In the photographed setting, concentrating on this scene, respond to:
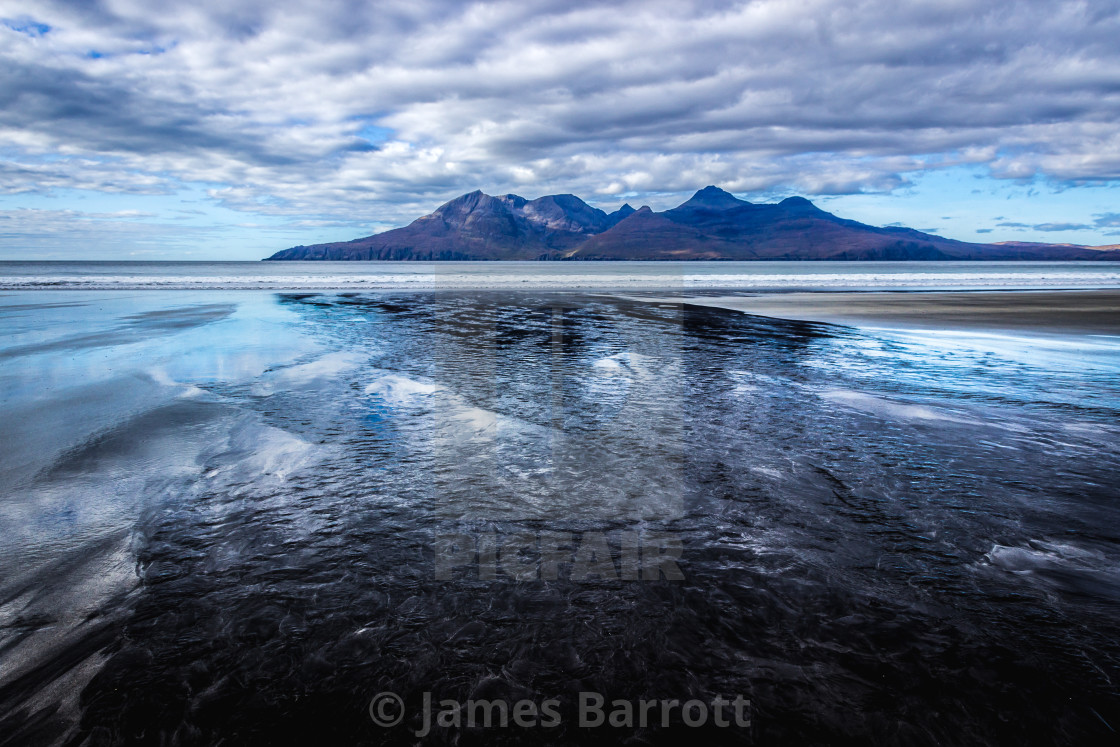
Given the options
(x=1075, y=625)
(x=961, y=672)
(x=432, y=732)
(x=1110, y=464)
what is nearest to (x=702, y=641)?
(x=961, y=672)

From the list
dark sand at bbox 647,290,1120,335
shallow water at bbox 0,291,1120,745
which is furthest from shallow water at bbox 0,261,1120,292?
shallow water at bbox 0,291,1120,745

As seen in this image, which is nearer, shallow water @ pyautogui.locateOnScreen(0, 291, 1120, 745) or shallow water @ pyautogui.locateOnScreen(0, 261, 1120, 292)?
shallow water @ pyautogui.locateOnScreen(0, 291, 1120, 745)

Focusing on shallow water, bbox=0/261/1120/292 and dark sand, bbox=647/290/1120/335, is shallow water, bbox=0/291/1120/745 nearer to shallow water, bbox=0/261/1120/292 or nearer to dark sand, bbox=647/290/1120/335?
dark sand, bbox=647/290/1120/335

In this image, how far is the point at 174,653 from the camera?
3.43 meters

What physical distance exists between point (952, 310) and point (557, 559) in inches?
1124

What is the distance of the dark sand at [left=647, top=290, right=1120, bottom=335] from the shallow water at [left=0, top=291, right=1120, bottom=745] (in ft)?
42.0

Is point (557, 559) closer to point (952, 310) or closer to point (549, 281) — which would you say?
point (952, 310)

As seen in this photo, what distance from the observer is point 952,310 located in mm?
26234

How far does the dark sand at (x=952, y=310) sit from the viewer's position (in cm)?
2081

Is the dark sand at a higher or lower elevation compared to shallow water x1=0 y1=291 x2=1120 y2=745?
lower

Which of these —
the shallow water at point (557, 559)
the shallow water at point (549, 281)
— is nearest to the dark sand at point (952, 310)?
the shallow water at point (549, 281)

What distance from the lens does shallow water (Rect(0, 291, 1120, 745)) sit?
3.11 metres

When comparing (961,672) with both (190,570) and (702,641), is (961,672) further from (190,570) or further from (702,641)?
(190,570)

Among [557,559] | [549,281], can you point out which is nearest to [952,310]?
[557,559]
